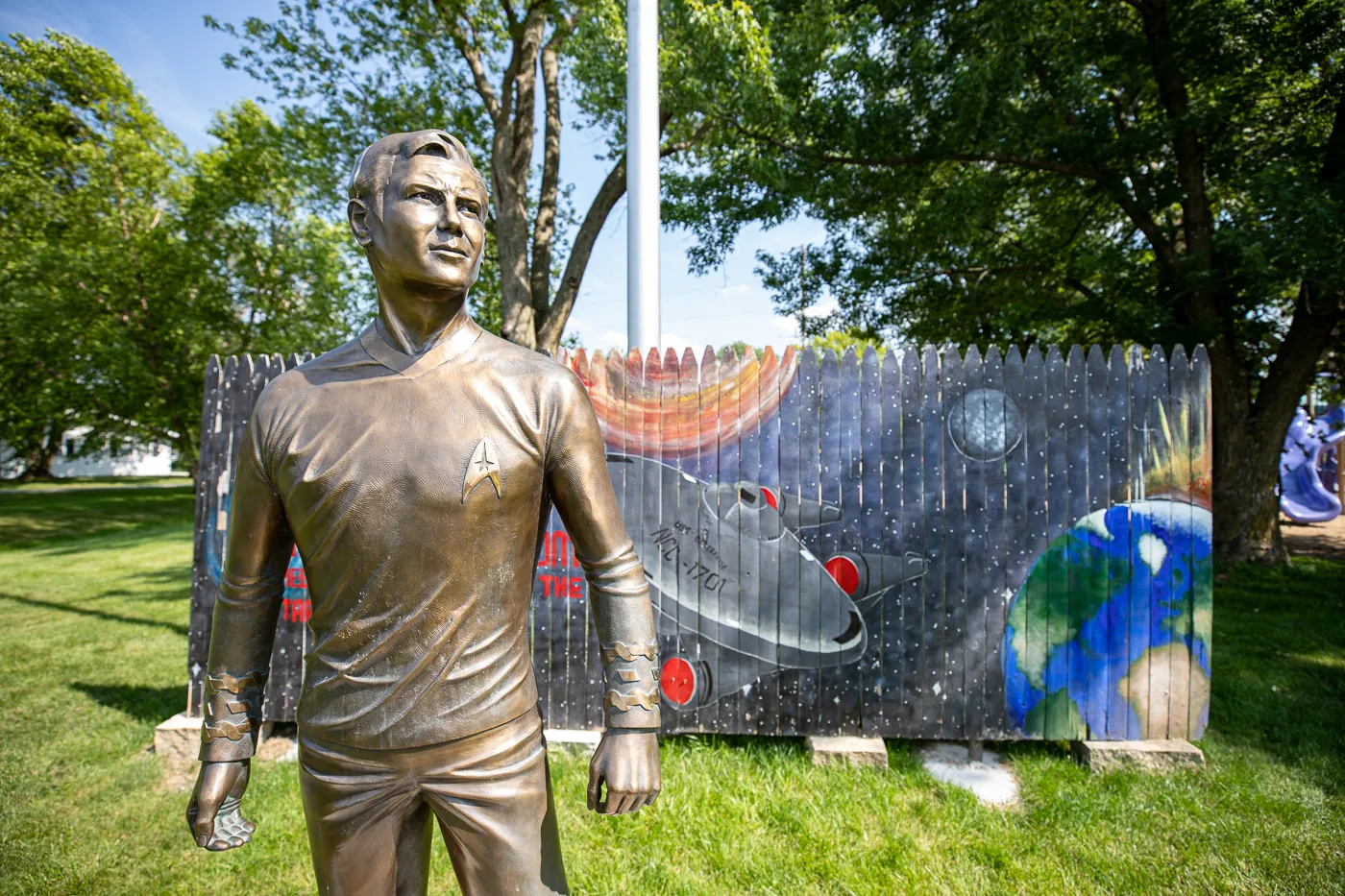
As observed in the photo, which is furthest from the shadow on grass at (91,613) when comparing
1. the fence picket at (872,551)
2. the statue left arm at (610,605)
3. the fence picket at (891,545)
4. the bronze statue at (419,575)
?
the statue left arm at (610,605)

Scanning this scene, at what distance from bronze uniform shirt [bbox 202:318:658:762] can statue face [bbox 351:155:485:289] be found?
0.52ft

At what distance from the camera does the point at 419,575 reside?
4.71 feet

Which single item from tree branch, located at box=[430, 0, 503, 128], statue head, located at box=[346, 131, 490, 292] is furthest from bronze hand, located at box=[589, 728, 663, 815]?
tree branch, located at box=[430, 0, 503, 128]

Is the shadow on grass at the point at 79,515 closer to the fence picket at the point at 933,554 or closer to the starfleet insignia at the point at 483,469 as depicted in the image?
the fence picket at the point at 933,554

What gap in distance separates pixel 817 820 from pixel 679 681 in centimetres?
111

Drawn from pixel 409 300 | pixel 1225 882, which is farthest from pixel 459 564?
pixel 1225 882

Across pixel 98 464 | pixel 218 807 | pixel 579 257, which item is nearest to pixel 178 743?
pixel 218 807

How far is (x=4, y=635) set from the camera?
→ 734 centimetres

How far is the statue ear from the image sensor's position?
1.53 meters

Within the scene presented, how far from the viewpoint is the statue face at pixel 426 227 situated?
145cm

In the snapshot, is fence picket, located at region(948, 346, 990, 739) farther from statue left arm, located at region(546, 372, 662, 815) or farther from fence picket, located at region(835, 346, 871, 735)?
statue left arm, located at region(546, 372, 662, 815)

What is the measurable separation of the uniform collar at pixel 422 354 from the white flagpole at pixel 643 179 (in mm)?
3612

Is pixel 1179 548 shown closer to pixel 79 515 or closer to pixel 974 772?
pixel 974 772

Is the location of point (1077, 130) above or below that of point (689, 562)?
above
